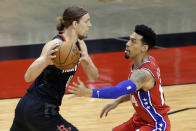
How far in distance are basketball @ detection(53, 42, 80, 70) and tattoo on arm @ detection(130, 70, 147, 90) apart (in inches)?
23.5

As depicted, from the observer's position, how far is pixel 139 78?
4164 mm

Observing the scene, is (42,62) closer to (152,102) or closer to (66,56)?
(66,56)

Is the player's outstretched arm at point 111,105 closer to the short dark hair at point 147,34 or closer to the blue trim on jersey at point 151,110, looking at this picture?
Result: the blue trim on jersey at point 151,110

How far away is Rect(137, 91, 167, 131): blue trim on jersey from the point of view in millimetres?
4363

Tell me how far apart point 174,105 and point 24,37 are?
649cm

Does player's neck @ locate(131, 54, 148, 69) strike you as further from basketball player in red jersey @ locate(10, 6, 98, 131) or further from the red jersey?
basketball player in red jersey @ locate(10, 6, 98, 131)

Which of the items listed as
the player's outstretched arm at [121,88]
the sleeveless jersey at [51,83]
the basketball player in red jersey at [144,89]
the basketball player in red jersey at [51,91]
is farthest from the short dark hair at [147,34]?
the sleeveless jersey at [51,83]

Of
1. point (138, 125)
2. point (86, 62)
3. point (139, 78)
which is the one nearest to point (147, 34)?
point (139, 78)

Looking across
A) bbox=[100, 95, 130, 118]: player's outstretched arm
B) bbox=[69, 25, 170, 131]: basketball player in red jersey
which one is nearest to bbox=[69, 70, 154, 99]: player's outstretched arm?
bbox=[69, 25, 170, 131]: basketball player in red jersey

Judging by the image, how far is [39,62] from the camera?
149 inches

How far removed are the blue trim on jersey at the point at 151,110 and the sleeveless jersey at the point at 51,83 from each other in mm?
819

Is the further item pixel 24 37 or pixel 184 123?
pixel 24 37

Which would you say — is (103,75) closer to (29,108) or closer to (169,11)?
(29,108)

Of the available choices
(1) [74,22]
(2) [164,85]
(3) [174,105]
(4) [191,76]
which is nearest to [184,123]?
(3) [174,105]
